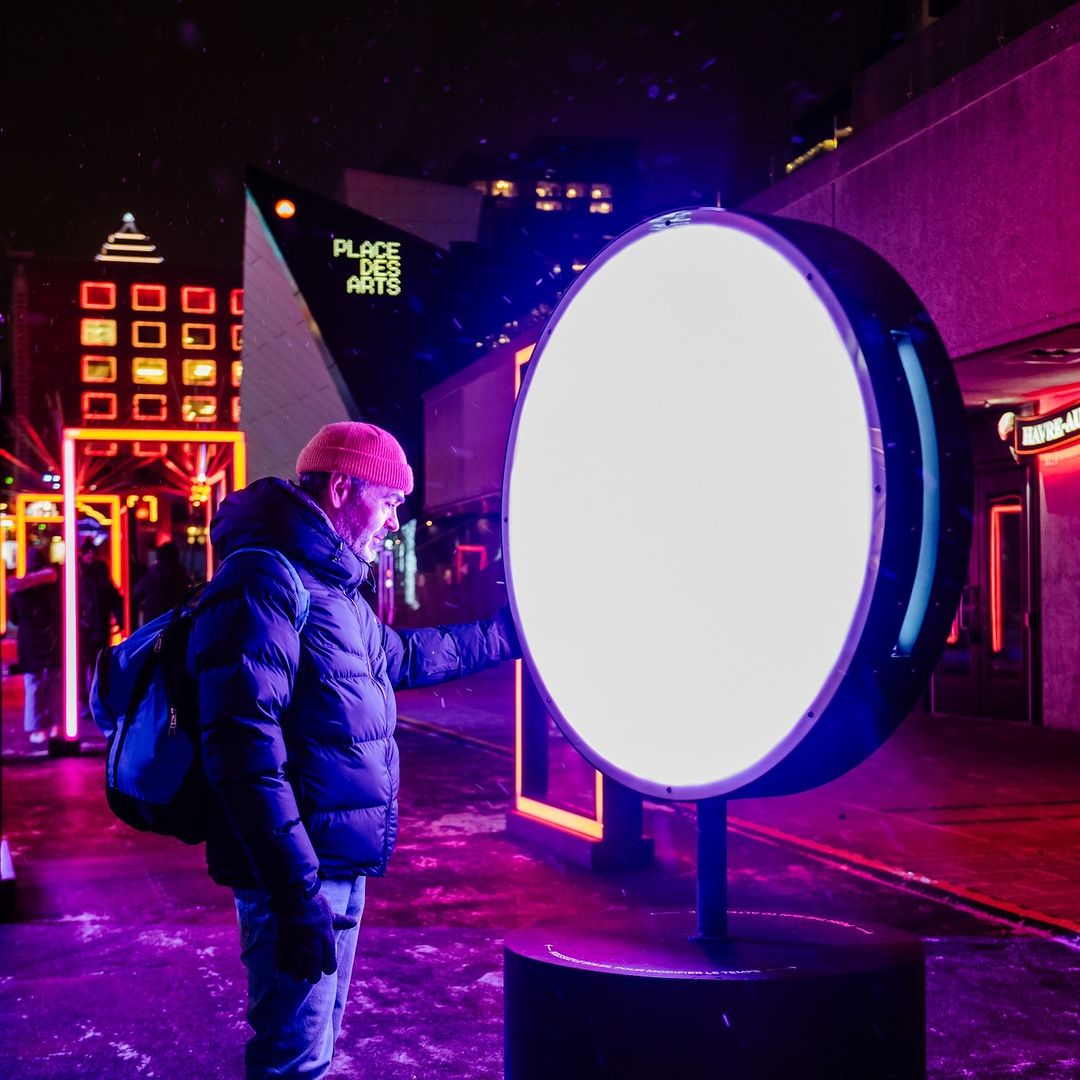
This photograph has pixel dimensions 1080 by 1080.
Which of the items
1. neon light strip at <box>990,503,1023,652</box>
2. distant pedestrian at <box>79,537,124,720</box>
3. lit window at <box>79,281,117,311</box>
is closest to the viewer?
distant pedestrian at <box>79,537,124,720</box>

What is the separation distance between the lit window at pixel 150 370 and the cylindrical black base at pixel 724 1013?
409 ft

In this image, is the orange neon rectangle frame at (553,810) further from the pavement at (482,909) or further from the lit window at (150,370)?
the lit window at (150,370)

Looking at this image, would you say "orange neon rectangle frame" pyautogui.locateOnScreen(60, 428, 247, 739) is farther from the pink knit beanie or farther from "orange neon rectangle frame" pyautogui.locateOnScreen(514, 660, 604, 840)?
the pink knit beanie

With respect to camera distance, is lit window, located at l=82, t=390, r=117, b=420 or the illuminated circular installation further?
lit window, located at l=82, t=390, r=117, b=420

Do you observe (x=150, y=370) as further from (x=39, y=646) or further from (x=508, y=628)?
(x=508, y=628)

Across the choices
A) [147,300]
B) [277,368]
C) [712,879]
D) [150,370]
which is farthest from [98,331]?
[712,879]

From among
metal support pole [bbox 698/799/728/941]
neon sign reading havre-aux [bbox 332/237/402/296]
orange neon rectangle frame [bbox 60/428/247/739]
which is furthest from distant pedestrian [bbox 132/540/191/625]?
neon sign reading havre-aux [bbox 332/237/402/296]

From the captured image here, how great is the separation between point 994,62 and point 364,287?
22.5 m

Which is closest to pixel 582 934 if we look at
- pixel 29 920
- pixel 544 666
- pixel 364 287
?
pixel 544 666

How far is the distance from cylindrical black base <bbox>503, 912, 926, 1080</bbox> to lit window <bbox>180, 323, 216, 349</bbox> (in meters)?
123

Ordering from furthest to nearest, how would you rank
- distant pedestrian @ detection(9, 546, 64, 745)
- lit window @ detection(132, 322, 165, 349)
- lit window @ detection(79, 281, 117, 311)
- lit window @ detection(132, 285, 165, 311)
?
lit window @ detection(132, 285, 165, 311) < lit window @ detection(132, 322, 165, 349) < lit window @ detection(79, 281, 117, 311) < distant pedestrian @ detection(9, 546, 64, 745)

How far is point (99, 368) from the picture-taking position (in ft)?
403

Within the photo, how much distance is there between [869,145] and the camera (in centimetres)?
1177

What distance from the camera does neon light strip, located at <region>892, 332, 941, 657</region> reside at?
1.70 meters
